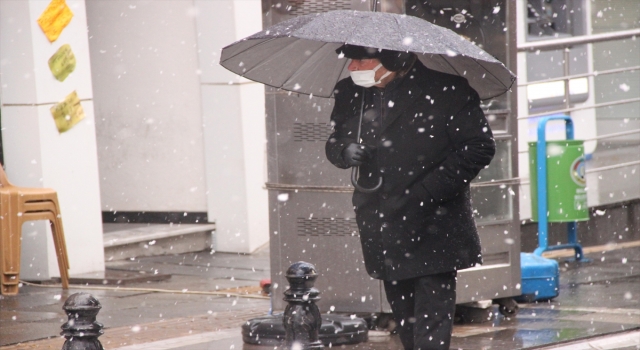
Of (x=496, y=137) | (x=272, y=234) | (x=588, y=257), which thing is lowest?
(x=588, y=257)

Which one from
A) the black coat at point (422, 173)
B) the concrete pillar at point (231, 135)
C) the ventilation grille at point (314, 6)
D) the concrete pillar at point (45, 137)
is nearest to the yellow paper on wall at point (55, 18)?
the concrete pillar at point (45, 137)

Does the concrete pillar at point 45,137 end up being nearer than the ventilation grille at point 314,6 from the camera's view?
No

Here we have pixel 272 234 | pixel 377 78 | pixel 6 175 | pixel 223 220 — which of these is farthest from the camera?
pixel 223 220

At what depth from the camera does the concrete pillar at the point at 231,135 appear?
1205 cm

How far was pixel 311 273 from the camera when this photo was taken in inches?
221

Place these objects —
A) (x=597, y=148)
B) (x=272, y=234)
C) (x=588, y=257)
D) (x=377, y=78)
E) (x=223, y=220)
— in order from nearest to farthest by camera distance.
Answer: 1. (x=377, y=78)
2. (x=272, y=234)
3. (x=588, y=257)
4. (x=223, y=220)
5. (x=597, y=148)

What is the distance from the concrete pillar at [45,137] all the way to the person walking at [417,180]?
5239 mm

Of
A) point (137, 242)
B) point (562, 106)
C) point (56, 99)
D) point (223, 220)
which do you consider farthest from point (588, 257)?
point (56, 99)

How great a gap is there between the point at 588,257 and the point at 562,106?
1871 mm

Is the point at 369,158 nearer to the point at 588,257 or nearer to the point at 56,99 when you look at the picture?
the point at 56,99

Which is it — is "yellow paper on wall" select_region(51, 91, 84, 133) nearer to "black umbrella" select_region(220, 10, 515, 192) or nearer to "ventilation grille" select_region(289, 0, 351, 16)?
"ventilation grille" select_region(289, 0, 351, 16)

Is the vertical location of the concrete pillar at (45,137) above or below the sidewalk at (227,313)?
above

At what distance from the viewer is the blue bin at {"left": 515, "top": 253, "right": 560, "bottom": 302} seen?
8.52m

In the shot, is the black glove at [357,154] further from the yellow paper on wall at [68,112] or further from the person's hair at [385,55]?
the yellow paper on wall at [68,112]
